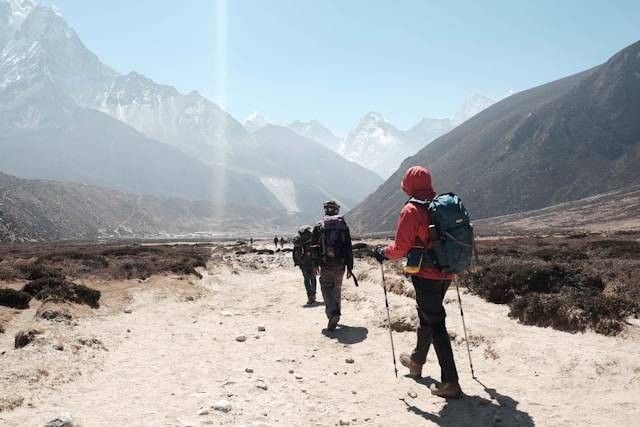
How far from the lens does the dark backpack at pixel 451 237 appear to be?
5895 mm

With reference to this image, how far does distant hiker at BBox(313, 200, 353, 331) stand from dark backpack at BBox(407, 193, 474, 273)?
4.43 meters

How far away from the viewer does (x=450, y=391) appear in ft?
20.1

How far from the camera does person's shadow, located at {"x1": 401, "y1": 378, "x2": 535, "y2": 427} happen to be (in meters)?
5.43

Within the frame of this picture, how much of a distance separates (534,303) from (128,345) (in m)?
8.93

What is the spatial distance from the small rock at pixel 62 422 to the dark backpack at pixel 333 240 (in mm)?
6195

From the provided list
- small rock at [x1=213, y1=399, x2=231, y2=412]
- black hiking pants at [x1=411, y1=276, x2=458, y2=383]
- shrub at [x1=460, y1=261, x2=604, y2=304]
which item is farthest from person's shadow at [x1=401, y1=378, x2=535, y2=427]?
shrub at [x1=460, y1=261, x2=604, y2=304]

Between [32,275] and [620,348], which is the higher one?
[32,275]

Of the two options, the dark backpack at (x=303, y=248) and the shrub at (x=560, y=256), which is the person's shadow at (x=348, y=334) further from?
the shrub at (x=560, y=256)

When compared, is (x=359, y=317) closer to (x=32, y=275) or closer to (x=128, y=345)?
(x=128, y=345)

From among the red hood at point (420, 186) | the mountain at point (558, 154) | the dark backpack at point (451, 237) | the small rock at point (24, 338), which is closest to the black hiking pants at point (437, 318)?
the dark backpack at point (451, 237)

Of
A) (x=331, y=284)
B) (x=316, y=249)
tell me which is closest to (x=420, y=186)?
(x=331, y=284)

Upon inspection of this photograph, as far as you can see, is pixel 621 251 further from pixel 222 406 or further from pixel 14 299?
pixel 14 299

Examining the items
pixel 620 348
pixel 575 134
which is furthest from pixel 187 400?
pixel 575 134

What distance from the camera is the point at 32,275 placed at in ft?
55.7
